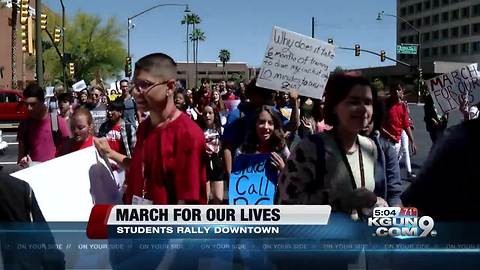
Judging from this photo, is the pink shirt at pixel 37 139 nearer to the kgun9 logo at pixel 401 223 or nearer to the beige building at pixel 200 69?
the beige building at pixel 200 69

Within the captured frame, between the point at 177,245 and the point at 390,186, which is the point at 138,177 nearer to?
the point at 177,245

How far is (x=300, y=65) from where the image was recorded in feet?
13.1

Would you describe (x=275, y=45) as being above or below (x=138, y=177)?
above

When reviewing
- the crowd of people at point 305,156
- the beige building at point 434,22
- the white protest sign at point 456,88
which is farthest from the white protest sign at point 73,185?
the white protest sign at point 456,88

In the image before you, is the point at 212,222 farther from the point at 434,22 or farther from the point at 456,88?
the point at 434,22

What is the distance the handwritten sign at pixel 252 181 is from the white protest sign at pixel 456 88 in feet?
4.20

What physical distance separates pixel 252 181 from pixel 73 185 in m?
1.15

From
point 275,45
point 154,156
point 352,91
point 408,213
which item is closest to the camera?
point 408,213

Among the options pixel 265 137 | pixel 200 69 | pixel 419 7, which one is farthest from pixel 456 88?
pixel 419 7

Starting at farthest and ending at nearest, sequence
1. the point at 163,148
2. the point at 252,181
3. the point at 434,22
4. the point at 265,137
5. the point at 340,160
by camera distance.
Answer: the point at 434,22 < the point at 265,137 < the point at 252,181 < the point at 163,148 < the point at 340,160

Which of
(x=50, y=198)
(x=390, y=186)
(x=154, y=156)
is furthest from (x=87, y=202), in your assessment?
(x=390, y=186)

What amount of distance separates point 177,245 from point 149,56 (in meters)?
0.92

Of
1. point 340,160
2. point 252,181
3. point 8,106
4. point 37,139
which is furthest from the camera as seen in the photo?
point 8,106

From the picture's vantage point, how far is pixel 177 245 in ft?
8.46
